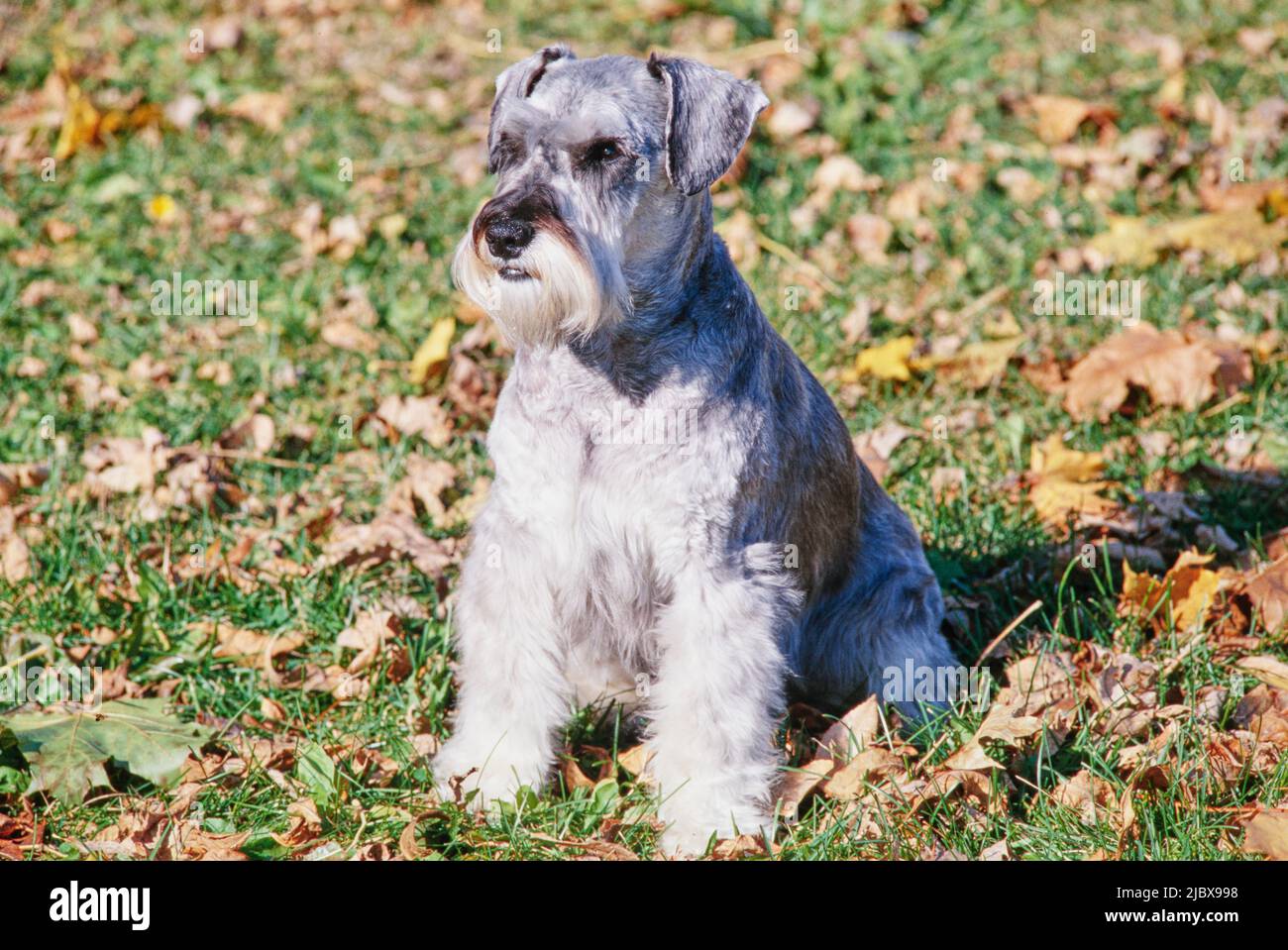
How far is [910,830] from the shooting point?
373 centimetres

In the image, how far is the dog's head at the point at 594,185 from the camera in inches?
138

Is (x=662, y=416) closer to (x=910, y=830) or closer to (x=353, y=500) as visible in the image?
(x=910, y=830)

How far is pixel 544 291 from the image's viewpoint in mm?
3516

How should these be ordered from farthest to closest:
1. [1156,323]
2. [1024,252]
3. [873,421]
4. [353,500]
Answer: [1024,252], [1156,323], [873,421], [353,500]

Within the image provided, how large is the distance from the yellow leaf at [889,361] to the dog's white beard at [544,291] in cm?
277

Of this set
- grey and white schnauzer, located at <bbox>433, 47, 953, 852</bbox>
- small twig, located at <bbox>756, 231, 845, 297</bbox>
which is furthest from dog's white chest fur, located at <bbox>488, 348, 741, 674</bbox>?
small twig, located at <bbox>756, 231, 845, 297</bbox>

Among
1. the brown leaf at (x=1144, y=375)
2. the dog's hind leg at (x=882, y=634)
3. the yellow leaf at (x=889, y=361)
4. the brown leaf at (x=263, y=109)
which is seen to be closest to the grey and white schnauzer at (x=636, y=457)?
the dog's hind leg at (x=882, y=634)

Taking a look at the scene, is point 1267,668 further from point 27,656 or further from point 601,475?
point 27,656

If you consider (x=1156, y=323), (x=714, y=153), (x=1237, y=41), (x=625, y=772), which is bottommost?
(x=625, y=772)

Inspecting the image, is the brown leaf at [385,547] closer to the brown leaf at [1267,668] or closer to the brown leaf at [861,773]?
the brown leaf at [861,773]

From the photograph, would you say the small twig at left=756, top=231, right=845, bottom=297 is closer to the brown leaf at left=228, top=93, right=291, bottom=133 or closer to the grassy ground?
the grassy ground
